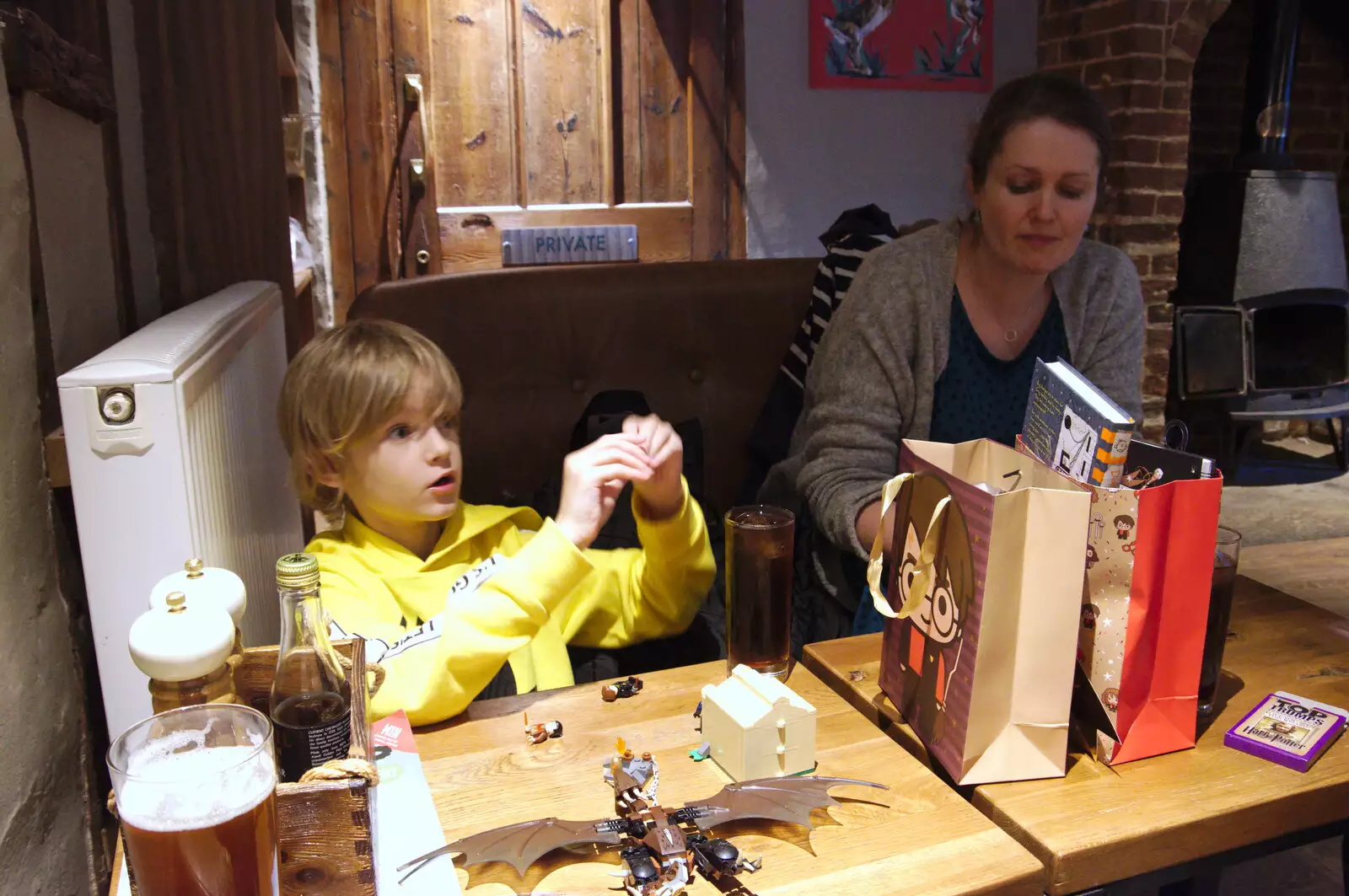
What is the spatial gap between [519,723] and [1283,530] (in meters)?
3.27

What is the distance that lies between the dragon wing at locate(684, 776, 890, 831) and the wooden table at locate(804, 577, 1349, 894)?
154mm

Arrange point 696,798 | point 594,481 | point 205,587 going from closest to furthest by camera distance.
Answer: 1. point 205,587
2. point 696,798
3. point 594,481

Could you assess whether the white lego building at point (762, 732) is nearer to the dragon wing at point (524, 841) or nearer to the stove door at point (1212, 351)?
the dragon wing at point (524, 841)

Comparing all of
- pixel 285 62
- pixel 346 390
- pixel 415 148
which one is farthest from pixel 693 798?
pixel 415 148

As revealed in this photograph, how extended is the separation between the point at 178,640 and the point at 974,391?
1229mm

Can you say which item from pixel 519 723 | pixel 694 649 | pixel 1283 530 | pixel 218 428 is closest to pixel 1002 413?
pixel 694 649

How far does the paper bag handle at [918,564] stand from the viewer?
895 mm

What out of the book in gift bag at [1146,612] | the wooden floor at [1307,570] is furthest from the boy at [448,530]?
the wooden floor at [1307,570]

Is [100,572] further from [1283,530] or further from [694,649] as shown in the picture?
[1283,530]

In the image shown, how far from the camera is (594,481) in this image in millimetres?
1104

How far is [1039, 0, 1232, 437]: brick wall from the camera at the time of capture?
3.47 meters

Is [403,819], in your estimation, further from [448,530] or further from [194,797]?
[448,530]

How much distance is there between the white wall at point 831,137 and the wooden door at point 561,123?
0.38 ft

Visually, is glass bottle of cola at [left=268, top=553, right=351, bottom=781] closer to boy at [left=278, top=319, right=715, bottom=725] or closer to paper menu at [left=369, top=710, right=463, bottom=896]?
paper menu at [left=369, top=710, right=463, bottom=896]
